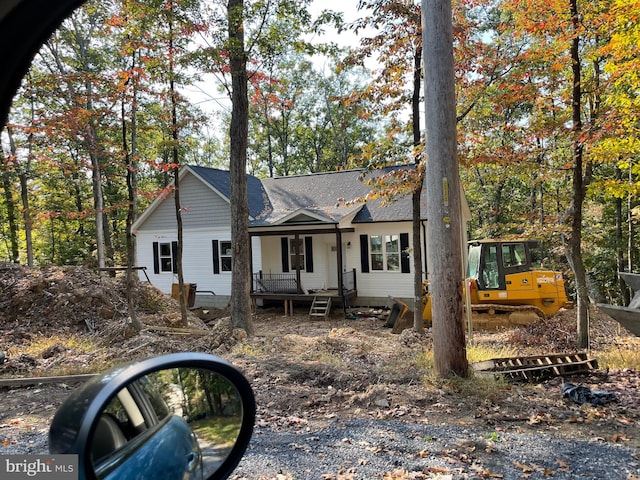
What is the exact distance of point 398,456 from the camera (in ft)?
12.5

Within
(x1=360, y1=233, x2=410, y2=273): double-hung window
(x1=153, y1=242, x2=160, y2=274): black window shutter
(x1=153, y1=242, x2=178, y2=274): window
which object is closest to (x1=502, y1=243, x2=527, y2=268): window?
(x1=360, y1=233, x2=410, y2=273): double-hung window

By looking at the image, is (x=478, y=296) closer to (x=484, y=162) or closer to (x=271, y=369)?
(x=484, y=162)

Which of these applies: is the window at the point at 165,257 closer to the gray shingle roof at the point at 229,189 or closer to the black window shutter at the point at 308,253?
the gray shingle roof at the point at 229,189

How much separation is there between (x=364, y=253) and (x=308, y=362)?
10.6 meters

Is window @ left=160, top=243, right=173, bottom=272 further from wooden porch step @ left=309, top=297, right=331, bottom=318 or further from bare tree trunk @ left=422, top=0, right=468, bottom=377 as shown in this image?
bare tree trunk @ left=422, top=0, right=468, bottom=377

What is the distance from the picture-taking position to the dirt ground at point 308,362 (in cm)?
486

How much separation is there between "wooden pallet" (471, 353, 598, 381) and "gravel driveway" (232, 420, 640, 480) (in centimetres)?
230

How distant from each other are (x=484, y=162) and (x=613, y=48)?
3059mm

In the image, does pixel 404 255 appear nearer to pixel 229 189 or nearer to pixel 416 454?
pixel 229 189

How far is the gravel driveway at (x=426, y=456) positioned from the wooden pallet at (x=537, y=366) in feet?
7.56

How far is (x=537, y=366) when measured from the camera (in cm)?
657

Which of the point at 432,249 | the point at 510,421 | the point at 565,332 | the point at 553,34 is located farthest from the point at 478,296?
the point at 510,421

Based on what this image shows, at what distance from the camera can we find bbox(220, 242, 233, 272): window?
20.0 meters

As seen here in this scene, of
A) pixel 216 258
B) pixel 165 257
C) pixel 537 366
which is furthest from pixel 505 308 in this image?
pixel 165 257
